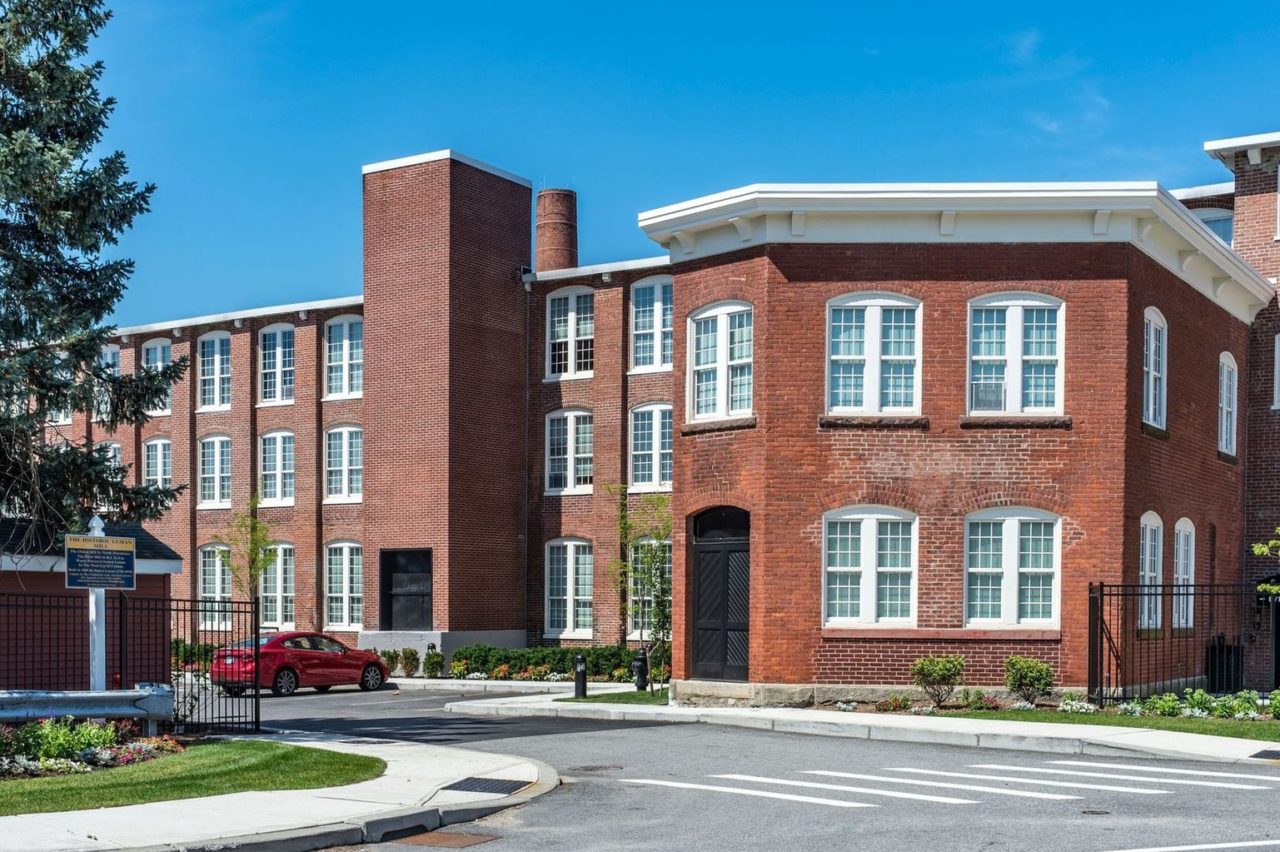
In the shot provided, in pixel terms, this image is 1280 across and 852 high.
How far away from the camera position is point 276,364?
148 feet

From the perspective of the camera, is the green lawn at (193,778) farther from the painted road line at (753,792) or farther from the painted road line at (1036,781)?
the painted road line at (1036,781)

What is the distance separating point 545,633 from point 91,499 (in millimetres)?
20199

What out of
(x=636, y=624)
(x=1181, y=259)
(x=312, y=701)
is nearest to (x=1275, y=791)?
(x=1181, y=259)

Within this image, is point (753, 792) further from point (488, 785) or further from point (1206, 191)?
point (1206, 191)

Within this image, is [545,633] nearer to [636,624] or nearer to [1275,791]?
[636,624]

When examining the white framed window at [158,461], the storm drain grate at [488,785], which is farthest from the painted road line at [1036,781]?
the white framed window at [158,461]

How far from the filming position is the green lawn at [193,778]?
13.5 meters

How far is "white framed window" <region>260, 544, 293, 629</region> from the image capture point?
44.3 metres

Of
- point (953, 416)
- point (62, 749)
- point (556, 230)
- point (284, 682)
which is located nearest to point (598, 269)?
point (556, 230)

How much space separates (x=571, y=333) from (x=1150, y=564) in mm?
19120

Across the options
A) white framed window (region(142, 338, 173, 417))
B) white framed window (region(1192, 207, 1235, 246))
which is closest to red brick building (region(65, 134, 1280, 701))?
white framed window (region(1192, 207, 1235, 246))

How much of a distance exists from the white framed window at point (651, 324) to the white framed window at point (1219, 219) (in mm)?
13060

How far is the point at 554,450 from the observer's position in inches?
1613

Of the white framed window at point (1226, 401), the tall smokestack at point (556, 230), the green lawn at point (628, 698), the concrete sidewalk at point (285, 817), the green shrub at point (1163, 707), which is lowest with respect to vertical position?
the green lawn at point (628, 698)
